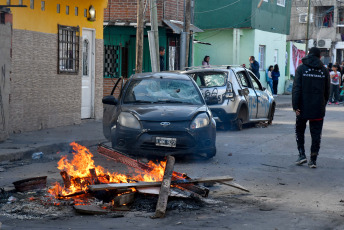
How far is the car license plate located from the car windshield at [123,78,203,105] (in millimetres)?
1209

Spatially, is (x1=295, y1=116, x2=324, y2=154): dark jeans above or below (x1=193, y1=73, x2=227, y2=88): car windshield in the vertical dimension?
below

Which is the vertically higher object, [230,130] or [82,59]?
[82,59]

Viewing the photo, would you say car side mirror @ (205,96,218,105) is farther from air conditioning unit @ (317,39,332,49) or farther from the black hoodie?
air conditioning unit @ (317,39,332,49)

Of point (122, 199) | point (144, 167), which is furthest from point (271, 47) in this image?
point (122, 199)

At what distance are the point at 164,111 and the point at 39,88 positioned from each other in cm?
584

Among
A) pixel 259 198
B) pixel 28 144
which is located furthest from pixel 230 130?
pixel 259 198

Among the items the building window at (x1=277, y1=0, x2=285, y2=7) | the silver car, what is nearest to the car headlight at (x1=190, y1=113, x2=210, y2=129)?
the silver car

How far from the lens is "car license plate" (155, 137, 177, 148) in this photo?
11.1 m

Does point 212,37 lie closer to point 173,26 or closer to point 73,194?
point 173,26

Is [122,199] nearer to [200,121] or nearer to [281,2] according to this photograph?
[200,121]

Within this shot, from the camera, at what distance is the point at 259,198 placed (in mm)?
8094

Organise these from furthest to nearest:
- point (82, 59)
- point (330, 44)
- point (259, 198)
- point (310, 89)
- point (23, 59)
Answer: point (330, 44) < point (82, 59) < point (23, 59) < point (310, 89) < point (259, 198)

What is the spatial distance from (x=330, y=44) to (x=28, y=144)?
50552 millimetres

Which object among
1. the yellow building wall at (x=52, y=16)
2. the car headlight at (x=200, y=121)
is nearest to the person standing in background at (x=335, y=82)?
the yellow building wall at (x=52, y=16)
